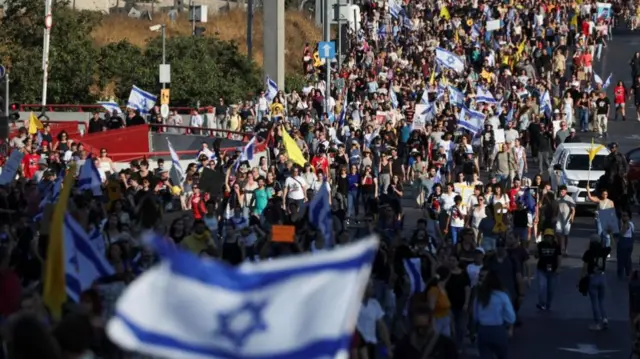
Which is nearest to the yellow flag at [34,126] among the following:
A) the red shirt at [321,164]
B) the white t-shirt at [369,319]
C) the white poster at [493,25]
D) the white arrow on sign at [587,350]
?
the red shirt at [321,164]

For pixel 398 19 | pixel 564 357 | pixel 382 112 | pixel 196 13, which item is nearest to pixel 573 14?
pixel 398 19

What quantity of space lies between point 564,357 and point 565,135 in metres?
20.3

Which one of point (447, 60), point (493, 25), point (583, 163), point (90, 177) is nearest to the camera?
point (90, 177)

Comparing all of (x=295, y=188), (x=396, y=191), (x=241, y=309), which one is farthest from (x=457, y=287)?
(x=396, y=191)

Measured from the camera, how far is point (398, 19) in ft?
212

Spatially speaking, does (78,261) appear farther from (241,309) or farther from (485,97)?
(485,97)

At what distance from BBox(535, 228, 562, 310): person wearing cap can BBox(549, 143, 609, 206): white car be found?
10031mm

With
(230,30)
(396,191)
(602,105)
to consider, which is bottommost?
(396,191)

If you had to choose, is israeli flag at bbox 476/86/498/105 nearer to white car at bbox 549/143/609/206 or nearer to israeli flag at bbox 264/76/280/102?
israeli flag at bbox 264/76/280/102

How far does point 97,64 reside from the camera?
2195 inches

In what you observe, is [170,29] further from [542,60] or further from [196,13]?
[542,60]

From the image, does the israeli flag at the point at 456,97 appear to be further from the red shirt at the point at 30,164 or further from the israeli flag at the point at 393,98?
the red shirt at the point at 30,164

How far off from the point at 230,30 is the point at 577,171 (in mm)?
49407

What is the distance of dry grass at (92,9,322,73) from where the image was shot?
244ft
